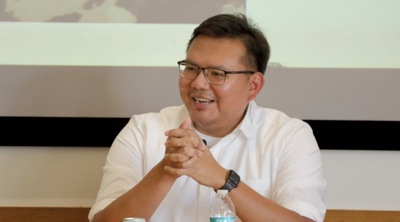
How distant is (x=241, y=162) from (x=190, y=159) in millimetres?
503

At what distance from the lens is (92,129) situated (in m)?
2.16

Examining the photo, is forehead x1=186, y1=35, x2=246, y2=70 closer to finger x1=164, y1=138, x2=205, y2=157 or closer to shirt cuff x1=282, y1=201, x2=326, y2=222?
finger x1=164, y1=138, x2=205, y2=157

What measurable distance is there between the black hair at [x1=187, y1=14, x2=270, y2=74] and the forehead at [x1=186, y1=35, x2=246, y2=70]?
2cm

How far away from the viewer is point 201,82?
1685 millimetres

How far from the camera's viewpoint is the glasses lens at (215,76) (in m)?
1.71

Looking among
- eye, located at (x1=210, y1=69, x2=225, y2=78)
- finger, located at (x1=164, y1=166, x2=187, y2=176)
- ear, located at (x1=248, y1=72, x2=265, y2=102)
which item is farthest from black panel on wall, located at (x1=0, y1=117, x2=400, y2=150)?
finger, located at (x1=164, y1=166, x2=187, y2=176)

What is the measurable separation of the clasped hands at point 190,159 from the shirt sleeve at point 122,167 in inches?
13.0

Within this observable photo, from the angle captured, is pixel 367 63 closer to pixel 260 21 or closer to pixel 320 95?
pixel 320 95

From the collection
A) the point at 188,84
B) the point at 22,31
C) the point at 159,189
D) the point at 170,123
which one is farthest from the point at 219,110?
the point at 22,31

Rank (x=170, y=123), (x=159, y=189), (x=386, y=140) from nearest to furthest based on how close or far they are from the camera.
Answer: (x=159, y=189) → (x=170, y=123) → (x=386, y=140)

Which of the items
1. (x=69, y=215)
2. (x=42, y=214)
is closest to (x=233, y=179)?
(x=69, y=215)

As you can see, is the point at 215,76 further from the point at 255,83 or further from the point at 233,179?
the point at 233,179

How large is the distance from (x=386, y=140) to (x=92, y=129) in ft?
4.90

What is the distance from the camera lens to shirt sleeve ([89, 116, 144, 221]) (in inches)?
65.4
